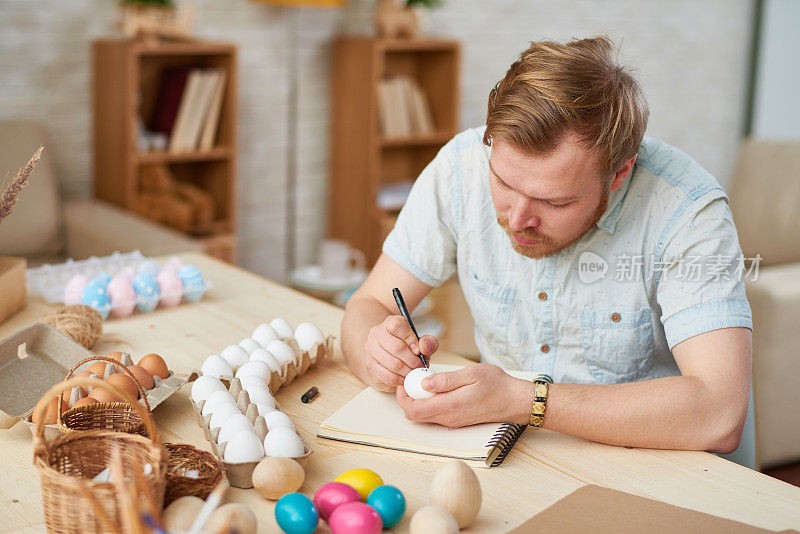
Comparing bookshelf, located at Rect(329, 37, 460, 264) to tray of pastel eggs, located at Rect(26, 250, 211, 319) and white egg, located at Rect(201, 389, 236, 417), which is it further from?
white egg, located at Rect(201, 389, 236, 417)

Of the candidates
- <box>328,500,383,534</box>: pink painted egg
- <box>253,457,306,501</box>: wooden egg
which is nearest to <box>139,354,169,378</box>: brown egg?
<box>253,457,306,501</box>: wooden egg

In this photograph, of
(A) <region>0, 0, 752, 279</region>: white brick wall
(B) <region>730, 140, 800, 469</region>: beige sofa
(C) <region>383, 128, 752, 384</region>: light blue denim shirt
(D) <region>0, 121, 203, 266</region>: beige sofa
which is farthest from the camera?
(A) <region>0, 0, 752, 279</region>: white brick wall

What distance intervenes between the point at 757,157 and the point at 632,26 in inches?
80.4

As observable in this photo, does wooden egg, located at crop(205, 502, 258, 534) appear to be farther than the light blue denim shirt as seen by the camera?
No

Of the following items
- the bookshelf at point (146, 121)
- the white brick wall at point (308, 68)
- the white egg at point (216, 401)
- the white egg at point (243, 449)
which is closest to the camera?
the white egg at point (243, 449)

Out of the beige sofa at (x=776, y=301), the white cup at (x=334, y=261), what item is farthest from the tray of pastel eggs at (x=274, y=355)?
the white cup at (x=334, y=261)

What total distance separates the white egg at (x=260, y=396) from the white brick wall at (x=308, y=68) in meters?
1.69

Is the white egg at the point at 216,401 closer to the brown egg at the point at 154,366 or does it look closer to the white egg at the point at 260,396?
the white egg at the point at 260,396

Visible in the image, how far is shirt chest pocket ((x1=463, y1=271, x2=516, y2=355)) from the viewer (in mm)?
1566

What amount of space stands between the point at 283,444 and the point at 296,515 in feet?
0.46

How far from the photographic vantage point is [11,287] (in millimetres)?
1620

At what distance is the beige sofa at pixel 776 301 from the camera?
99.1 inches

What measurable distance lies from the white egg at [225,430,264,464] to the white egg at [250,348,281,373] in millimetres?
279

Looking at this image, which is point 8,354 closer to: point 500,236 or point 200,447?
point 200,447
